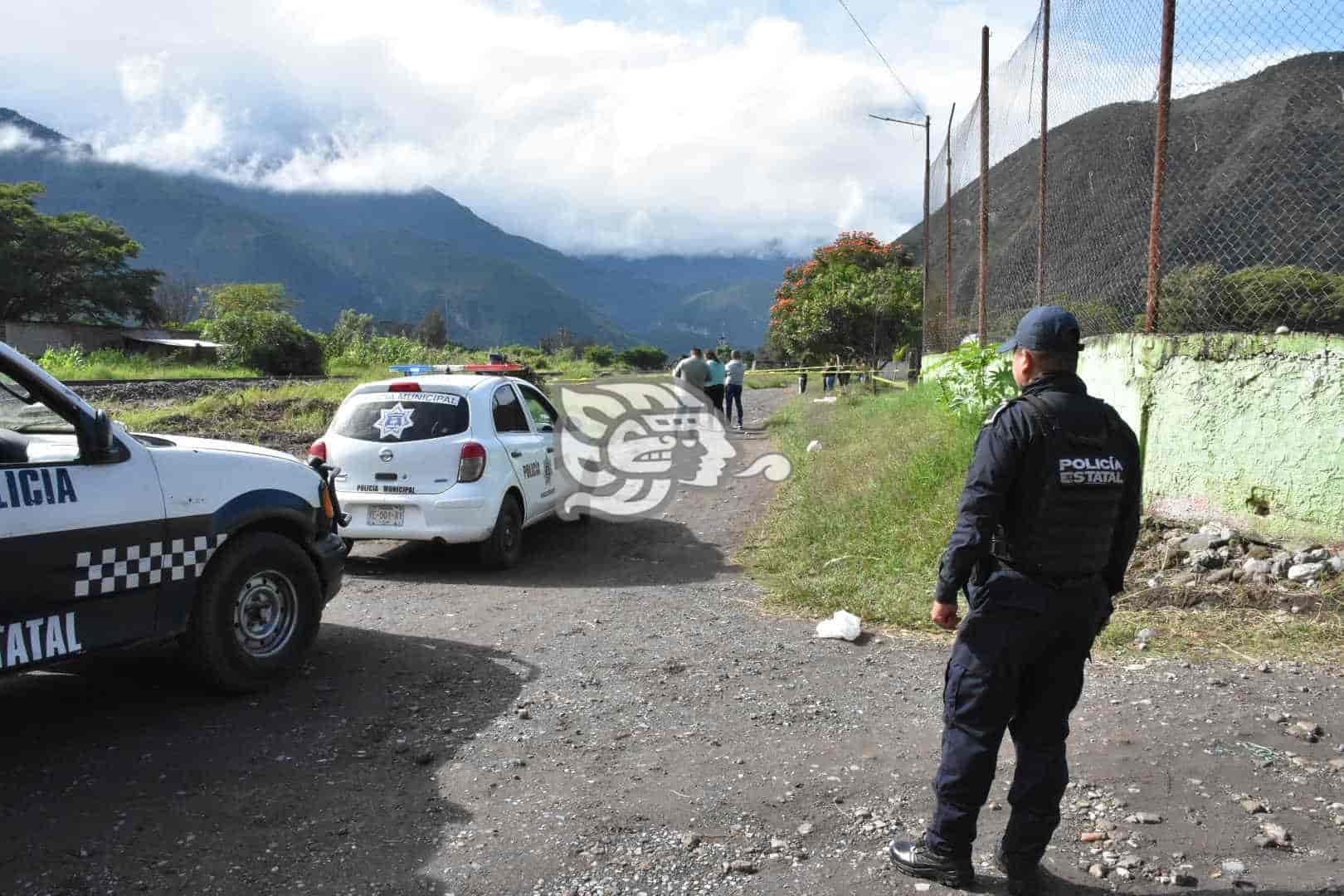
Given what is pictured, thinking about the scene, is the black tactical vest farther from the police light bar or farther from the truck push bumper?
the police light bar

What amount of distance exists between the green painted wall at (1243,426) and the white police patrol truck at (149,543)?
5666mm

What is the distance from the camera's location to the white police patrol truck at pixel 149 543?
363cm

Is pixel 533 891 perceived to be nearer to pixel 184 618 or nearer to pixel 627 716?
pixel 627 716

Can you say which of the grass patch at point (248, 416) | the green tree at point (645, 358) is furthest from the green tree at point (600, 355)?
the grass patch at point (248, 416)

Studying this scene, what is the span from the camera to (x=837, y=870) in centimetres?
305

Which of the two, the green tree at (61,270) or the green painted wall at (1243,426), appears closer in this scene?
the green painted wall at (1243,426)

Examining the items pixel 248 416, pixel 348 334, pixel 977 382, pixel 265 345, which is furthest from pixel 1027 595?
pixel 348 334

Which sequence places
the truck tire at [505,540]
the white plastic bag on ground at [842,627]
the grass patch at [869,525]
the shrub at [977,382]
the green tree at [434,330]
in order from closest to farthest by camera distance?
the white plastic bag on ground at [842,627] → the grass patch at [869,525] → the truck tire at [505,540] → the shrub at [977,382] → the green tree at [434,330]

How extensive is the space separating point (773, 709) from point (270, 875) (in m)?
2.29

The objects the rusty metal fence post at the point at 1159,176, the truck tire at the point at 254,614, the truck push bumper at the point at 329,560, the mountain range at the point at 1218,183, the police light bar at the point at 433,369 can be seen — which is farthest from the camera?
the police light bar at the point at 433,369

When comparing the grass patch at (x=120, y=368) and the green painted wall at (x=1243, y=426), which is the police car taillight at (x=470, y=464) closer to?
the green painted wall at (x=1243, y=426)

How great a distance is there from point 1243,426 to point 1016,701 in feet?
14.1

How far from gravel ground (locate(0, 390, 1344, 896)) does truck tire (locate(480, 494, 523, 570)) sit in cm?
179

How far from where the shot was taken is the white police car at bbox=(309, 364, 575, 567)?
23.6 ft
